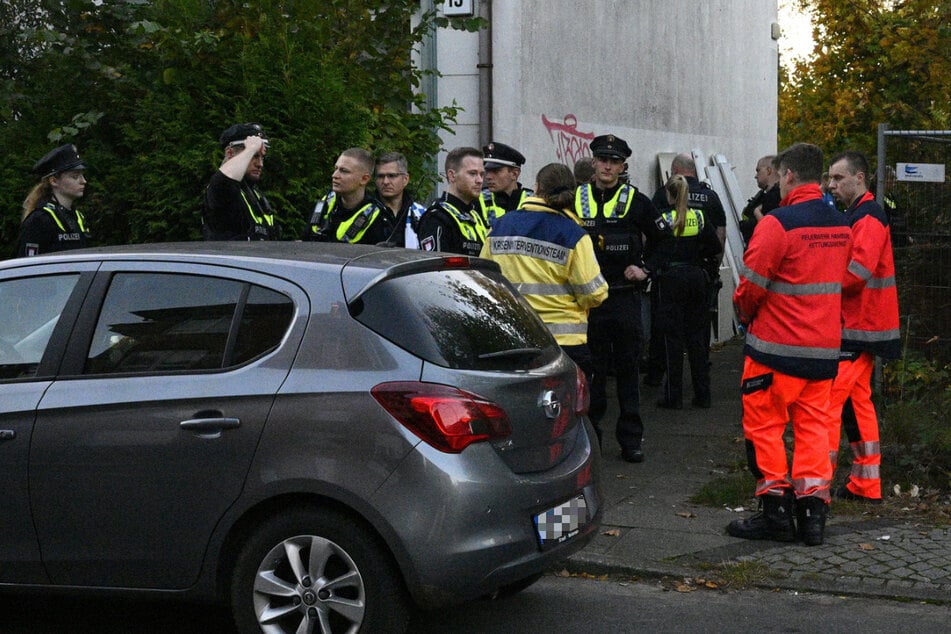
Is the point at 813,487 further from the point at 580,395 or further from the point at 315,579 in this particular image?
the point at 315,579

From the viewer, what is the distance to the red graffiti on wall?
12.5 metres

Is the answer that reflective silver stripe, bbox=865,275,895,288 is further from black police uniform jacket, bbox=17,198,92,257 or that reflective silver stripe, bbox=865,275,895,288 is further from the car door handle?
black police uniform jacket, bbox=17,198,92,257

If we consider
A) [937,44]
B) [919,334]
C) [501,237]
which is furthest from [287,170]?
[937,44]

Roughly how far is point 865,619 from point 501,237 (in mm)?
2974

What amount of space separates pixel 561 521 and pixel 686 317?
611 centimetres

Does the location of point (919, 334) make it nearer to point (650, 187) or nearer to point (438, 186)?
point (438, 186)

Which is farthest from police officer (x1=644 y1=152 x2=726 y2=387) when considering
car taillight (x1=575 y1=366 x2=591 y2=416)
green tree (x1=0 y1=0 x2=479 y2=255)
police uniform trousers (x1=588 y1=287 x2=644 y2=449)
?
car taillight (x1=575 y1=366 x2=591 y2=416)

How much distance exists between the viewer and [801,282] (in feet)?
20.6

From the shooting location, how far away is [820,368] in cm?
631

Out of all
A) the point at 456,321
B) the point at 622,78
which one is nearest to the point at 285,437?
the point at 456,321

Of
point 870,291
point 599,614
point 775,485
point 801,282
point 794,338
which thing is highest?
point 801,282

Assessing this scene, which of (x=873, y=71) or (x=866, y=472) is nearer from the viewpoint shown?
(x=866, y=472)

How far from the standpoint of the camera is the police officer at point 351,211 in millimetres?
7945

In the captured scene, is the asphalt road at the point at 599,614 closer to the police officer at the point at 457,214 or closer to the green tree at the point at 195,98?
the police officer at the point at 457,214
